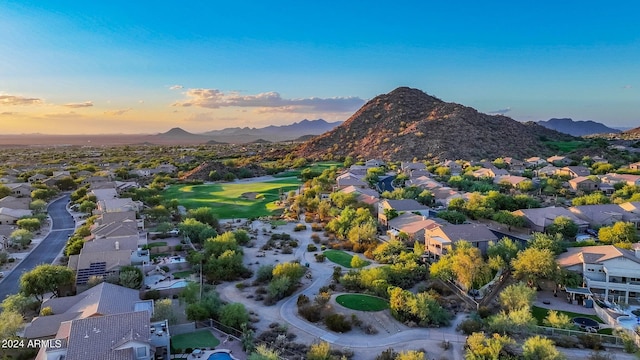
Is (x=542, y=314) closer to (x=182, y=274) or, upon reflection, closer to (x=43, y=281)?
(x=182, y=274)

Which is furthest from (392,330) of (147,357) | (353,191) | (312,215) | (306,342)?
(353,191)

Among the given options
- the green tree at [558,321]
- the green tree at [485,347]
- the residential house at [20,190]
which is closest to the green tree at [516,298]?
the green tree at [558,321]

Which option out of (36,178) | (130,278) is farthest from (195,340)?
(36,178)

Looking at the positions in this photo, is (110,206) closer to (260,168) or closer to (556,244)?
(556,244)

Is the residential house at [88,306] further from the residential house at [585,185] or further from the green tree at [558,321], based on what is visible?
the residential house at [585,185]

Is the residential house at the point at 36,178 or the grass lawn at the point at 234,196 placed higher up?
the residential house at the point at 36,178

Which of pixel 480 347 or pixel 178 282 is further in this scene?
pixel 178 282

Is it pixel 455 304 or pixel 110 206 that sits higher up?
pixel 110 206
